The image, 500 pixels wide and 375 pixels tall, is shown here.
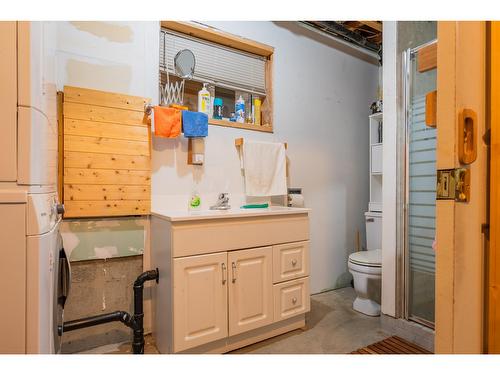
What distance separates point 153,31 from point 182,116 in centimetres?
64

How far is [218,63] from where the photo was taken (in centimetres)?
236

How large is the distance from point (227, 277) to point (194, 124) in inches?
42.9

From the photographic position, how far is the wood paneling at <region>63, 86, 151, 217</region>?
68.1 inches

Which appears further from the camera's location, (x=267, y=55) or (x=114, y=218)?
(x=267, y=55)

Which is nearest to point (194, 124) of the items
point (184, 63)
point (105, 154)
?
point (184, 63)

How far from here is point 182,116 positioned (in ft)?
6.60

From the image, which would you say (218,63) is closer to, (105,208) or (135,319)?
(105,208)

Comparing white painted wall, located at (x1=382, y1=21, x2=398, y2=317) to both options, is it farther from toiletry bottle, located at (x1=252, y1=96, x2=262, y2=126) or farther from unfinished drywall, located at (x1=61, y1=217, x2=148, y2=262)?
unfinished drywall, located at (x1=61, y1=217, x2=148, y2=262)

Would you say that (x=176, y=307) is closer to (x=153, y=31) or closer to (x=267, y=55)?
(x=153, y=31)

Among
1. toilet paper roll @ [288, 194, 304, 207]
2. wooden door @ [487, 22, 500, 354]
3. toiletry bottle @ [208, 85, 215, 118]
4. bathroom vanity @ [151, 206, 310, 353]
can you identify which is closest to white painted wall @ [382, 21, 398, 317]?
bathroom vanity @ [151, 206, 310, 353]

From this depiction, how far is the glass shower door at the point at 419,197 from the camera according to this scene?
74.6 inches

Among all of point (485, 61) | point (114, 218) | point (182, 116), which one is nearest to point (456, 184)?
point (485, 61)

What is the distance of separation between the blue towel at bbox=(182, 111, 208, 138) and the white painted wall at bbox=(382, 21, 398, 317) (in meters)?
1.38

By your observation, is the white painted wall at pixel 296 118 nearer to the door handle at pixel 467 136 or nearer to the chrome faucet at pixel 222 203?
the chrome faucet at pixel 222 203
